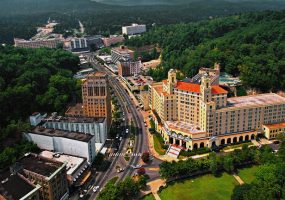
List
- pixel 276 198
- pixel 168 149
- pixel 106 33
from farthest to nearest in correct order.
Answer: pixel 106 33
pixel 168 149
pixel 276 198

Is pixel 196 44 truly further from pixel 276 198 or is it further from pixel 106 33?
pixel 276 198

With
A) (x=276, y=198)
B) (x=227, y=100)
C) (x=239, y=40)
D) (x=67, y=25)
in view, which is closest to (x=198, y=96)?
(x=227, y=100)

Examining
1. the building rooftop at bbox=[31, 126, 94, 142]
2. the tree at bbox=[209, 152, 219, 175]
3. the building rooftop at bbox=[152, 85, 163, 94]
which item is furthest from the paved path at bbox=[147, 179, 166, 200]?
the building rooftop at bbox=[152, 85, 163, 94]

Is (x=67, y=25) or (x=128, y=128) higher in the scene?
(x=67, y=25)

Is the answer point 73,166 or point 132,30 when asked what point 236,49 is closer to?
point 73,166

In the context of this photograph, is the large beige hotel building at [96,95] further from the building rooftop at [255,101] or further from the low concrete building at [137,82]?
the low concrete building at [137,82]
